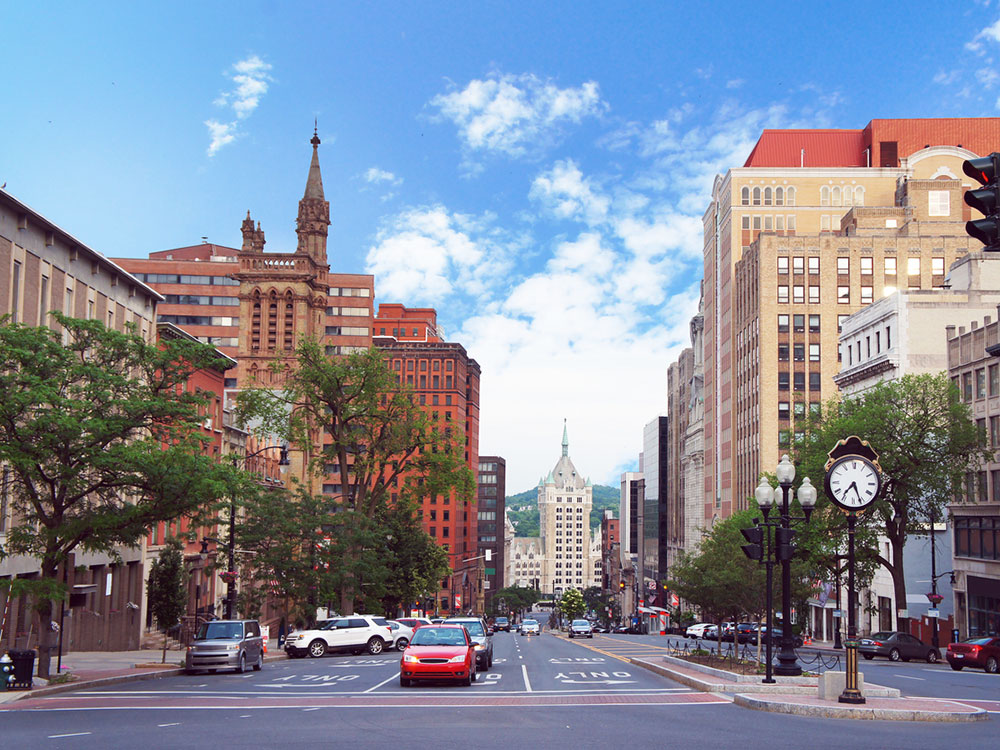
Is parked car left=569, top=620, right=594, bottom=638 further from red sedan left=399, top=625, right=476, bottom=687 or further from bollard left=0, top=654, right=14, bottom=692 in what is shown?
bollard left=0, top=654, right=14, bottom=692

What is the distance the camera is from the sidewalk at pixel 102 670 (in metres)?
24.6

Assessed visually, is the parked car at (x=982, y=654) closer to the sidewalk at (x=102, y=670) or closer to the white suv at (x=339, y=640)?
the white suv at (x=339, y=640)

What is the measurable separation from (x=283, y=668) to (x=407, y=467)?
80.9 feet

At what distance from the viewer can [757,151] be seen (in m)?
125

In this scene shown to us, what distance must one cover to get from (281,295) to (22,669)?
8301 centimetres

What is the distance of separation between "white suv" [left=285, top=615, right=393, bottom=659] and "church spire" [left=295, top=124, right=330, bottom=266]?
6773 cm

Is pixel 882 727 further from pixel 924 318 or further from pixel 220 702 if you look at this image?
pixel 924 318

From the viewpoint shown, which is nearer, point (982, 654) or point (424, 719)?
point (424, 719)

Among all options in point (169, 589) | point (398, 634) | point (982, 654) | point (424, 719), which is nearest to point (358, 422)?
point (398, 634)

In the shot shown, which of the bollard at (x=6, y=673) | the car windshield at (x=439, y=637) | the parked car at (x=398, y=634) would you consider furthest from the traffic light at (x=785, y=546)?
the parked car at (x=398, y=634)

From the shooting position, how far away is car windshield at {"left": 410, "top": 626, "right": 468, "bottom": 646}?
25562 millimetres

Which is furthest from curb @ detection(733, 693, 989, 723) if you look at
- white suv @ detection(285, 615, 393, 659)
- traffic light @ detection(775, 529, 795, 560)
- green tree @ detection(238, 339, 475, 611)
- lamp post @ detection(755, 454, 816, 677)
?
green tree @ detection(238, 339, 475, 611)

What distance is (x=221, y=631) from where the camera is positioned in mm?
32094

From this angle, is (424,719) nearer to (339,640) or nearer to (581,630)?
(339,640)
